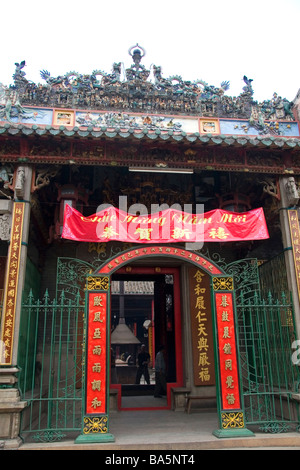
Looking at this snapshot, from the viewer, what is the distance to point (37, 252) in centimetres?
862

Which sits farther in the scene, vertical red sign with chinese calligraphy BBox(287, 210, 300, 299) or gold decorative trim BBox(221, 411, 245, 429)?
vertical red sign with chinese calligraphy BBox(287, 210, 300, 299)

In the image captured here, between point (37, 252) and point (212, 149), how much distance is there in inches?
173

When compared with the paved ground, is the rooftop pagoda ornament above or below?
above

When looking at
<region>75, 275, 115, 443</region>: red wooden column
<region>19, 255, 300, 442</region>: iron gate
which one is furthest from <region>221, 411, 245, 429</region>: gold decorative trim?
<region>75, 275, 115, 443</region>: red wooden column

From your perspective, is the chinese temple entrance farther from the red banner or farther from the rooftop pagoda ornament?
the rooftop pagoda ornament

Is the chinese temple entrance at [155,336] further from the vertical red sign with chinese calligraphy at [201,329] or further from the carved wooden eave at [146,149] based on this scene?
the carved wooden eave at [146,149]

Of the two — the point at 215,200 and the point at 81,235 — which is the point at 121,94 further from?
the point at 81,235

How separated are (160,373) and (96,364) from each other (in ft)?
16.7

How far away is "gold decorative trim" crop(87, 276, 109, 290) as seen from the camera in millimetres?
6343

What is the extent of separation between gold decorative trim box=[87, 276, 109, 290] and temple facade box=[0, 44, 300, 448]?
0.02m

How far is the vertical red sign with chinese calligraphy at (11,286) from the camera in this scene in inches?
234

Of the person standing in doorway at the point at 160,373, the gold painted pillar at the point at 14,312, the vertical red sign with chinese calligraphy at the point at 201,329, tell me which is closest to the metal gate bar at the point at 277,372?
the vertical red sign with chinese calligraphy at the point at 201,329

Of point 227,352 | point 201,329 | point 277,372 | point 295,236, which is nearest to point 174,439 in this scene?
point 227,352

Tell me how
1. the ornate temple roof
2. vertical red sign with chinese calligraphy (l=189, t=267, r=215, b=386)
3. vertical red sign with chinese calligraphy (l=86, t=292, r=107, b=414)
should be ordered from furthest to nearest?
the ornate temple roof, vertical red sign with chinese calligraphy (l=189, t=267, r=215, b=386), vertical red sign with chinese calligraphy (l=86, t=292, r=107, b=414)
